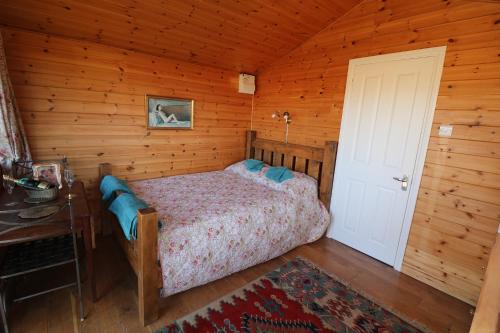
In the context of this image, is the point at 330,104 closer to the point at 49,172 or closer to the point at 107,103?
the point at 107,103

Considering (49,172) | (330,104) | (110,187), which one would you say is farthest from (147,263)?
(330,104)

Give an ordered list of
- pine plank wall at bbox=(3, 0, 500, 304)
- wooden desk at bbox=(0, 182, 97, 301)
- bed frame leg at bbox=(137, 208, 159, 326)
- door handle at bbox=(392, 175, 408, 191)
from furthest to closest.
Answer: door handle at bbox=(392, 175, 408, 191), pine plank wall at bbox=(3, 0, 500, 304), bed frame leg at bbox=(137, 208, 159, 326), wooden desk at bbox=(0, 182, 97, 301)

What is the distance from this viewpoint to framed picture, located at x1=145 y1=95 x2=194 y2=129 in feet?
9.66

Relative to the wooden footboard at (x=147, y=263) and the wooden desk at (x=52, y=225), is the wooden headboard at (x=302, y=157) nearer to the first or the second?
the wooden footboard at (x=147, y=263)

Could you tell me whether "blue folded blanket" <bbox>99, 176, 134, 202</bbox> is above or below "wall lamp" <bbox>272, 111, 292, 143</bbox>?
below

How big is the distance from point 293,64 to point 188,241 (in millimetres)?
2681

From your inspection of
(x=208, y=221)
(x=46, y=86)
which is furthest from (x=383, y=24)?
(x=46, y=86)

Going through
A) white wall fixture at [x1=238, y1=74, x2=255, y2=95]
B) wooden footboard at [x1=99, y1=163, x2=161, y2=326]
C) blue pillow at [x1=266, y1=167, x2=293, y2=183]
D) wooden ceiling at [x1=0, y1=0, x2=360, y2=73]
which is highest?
wooden ceiling at [x1=0, y1=0, x2=360, y2=73]

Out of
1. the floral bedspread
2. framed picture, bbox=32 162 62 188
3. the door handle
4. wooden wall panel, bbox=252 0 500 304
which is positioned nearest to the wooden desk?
framed picture, bbox=32 162 62 188

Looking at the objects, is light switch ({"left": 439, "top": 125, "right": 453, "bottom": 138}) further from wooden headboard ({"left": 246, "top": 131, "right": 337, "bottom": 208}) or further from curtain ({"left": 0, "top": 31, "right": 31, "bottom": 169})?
curtain ({"left": 0, "top": 31, "right": 31, "bottom": 169})

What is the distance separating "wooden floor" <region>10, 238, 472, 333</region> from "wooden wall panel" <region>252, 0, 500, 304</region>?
0.27 metres

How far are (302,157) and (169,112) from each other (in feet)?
5.93

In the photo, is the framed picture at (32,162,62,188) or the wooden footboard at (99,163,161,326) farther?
the framed picture at (32,162,62,188)

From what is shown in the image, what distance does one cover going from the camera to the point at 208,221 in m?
2.00
